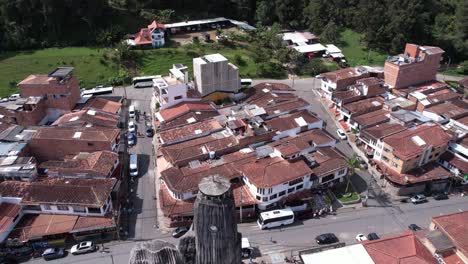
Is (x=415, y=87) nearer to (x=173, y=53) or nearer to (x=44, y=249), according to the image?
(x=173, y=53)

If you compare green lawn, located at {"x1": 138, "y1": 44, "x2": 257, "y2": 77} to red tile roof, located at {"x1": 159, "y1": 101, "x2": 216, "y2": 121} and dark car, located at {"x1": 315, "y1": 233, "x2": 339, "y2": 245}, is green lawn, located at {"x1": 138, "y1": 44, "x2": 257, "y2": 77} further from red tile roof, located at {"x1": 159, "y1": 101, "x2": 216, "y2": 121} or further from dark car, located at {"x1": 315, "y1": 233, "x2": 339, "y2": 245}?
dark car, located at {"x1": 315, "y1": 233, "x2": 339, "y2": 245}

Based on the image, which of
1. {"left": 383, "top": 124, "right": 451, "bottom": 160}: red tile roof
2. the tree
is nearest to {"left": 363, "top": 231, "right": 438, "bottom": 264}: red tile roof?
{"left": 383, "top": 124, "right": 451, "bottom": 160}: red tile roof

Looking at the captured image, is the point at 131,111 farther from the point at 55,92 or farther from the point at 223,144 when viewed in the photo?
the point at 223,144

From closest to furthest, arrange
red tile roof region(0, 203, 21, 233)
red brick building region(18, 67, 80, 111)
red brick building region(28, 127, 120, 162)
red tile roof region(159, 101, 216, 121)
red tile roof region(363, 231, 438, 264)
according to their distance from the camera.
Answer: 1. red tile roof region(363, 231, 438, 264)
2. red tile roof region(0, 203, 21, 233)
3. red brick building region(28, 127, 120, 162)
4. red brick building region(18, 67, 80, 111)
5. red tile roof region(159, 101, 216, 121)

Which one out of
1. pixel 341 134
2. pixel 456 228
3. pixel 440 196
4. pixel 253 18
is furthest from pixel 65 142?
pixel 253 18

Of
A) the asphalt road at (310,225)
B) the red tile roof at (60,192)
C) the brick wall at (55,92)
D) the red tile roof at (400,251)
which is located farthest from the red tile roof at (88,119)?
the red tile roof at (400,251)

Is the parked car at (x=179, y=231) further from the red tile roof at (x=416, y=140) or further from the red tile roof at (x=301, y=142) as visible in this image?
the red tile roof at (x=416, y=140)

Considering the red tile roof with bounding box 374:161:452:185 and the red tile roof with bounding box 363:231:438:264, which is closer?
the red tile roof with bounding box 363:231:438:264
